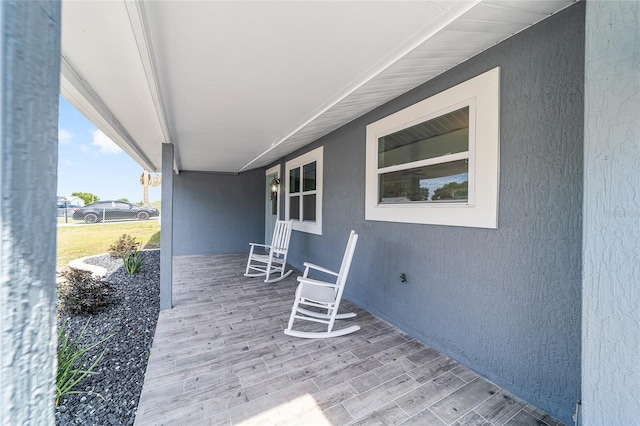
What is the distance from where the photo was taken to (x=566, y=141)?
1675 mm

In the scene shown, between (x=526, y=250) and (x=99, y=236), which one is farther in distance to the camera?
(x=99, y=236)

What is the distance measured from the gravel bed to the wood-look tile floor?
10 centimetres

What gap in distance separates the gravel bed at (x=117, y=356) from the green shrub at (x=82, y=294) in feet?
0.33

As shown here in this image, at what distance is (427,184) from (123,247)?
661 centimetres

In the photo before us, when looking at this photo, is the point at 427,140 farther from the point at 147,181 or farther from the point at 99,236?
the point at 147,181

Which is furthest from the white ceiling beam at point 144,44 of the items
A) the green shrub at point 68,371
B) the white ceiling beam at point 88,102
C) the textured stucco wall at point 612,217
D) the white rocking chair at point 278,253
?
the white rocking chair at point 278,253

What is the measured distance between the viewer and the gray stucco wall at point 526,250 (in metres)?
1.65

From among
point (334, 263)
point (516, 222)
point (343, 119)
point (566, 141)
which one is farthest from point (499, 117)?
point (334, 263)

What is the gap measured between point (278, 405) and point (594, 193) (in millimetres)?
2156

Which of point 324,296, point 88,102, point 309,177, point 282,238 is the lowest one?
point 324,296

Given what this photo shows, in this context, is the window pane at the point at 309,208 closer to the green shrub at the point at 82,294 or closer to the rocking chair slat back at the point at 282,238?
the rocking chair slat back at the point at 282,238

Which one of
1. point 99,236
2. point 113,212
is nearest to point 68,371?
point 99,236

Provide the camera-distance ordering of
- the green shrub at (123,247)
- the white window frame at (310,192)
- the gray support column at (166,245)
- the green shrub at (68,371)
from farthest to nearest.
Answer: the green shrub at (123,247) → the white window frame at (310,192) → the gray support column at (166,245) → the green shrub at (68,371)

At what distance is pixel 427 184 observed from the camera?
8.63 feet
